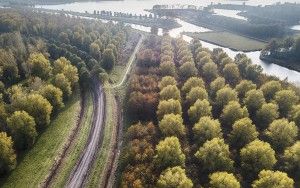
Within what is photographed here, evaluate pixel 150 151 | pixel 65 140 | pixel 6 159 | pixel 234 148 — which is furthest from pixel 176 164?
pixel 6 159

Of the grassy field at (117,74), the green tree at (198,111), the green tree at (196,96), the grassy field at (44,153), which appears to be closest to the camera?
the grassy field at (44,153)

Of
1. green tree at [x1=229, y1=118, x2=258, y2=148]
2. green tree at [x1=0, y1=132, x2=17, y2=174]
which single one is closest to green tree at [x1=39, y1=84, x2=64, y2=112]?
green tree at [x1=0, y1=132, x2=17, y2=174]

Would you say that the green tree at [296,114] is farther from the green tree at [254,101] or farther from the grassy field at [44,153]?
the grassy field at [44,153]

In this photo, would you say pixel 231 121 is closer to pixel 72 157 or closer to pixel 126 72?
pixel 72 157

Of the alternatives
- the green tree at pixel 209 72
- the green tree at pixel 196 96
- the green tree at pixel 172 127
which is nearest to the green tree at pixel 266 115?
the green tree at pixel 196 96

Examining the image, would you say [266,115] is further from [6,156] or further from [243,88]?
[6,156]

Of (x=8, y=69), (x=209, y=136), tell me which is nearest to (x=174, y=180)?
(x=209, y=136)
